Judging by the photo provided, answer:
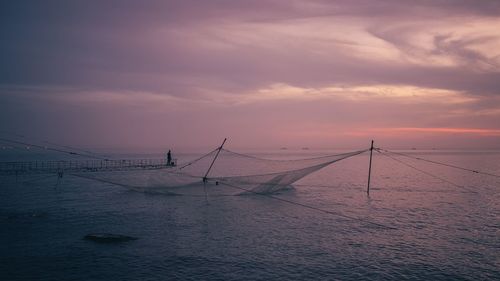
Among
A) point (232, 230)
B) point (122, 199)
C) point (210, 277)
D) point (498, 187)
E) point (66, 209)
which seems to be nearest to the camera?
point (210, 277)

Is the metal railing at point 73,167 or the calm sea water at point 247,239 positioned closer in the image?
the calm sea water at point 247,239

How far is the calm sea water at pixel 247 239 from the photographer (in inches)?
543

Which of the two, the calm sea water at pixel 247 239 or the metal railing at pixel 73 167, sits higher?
the metal railing at pixel 73 167

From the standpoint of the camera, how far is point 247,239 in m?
18.2

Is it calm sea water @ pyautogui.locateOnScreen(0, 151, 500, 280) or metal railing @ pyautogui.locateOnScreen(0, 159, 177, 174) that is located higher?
metal railing @ pyautogui.locateOnScreen(0, 159, 177, 174)

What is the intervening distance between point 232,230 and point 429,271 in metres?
9.78

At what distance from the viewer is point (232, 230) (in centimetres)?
2005

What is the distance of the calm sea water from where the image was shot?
13.8 m

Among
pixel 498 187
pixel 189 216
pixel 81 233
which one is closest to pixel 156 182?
pixel 189 216

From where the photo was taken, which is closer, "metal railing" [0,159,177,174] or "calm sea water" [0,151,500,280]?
"calm sea water" [0,151,500,280]

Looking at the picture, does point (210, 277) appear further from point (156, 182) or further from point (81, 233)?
point (156, 182)

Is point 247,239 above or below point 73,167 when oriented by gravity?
below

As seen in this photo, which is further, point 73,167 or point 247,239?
point 73,167

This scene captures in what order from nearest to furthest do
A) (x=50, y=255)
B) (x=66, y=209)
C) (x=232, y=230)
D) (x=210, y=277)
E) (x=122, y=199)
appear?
1. (x=210, y=277)
2. (x=50, y=255)
3. (x=232, y=230)
4. (x=66, y=209)
5. (x=122, y=199)
